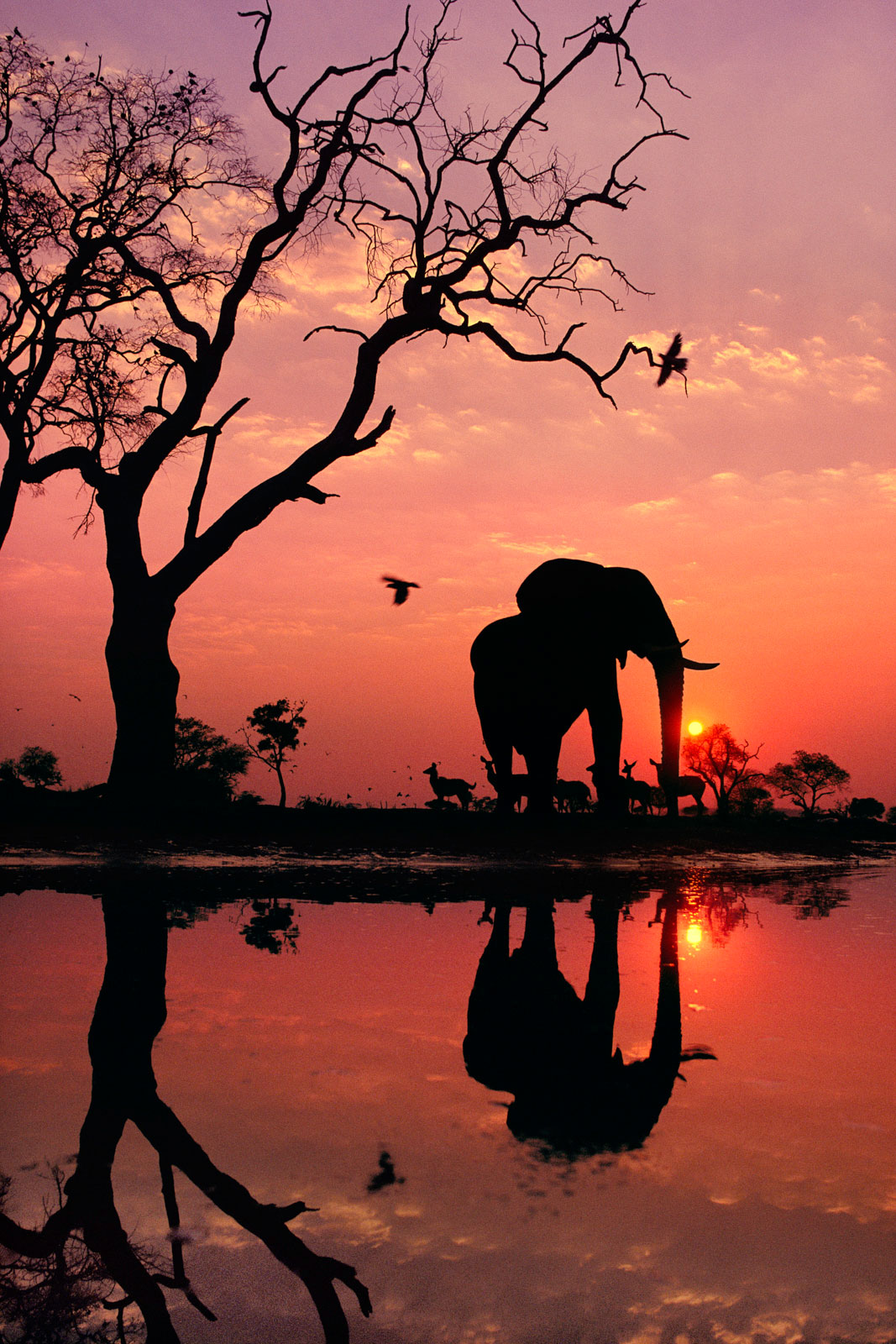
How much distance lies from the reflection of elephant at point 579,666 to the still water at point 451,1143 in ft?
32.7

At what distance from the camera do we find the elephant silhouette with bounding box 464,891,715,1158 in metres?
2.90

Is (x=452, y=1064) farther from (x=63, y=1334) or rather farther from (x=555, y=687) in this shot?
(x=555, y=687)

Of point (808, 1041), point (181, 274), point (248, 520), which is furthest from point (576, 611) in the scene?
point (808, 1041)

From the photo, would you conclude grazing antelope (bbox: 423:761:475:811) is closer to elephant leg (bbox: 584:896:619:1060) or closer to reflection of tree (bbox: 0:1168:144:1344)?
elephant leg (bbox: 584:896:619:1060)

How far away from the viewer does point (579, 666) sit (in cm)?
1560

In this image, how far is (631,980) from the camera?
492 cm

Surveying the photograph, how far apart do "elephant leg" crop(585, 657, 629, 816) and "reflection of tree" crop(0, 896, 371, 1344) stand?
12.2m

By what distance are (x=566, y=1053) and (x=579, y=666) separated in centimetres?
1222

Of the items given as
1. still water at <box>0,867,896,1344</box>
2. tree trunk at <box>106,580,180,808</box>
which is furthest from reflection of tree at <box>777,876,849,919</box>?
tree trunk at <box>106,580,180,808</box>

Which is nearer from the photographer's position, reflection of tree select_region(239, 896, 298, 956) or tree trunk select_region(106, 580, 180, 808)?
reflection of tree select_region(239, 896, 298, 956)

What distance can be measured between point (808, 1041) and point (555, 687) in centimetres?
1229

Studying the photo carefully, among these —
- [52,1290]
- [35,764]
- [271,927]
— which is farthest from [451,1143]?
[35,764]

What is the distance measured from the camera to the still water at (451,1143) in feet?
6.43

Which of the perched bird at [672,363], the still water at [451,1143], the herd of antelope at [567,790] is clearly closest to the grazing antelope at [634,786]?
the herd of antelope at [567,790]
